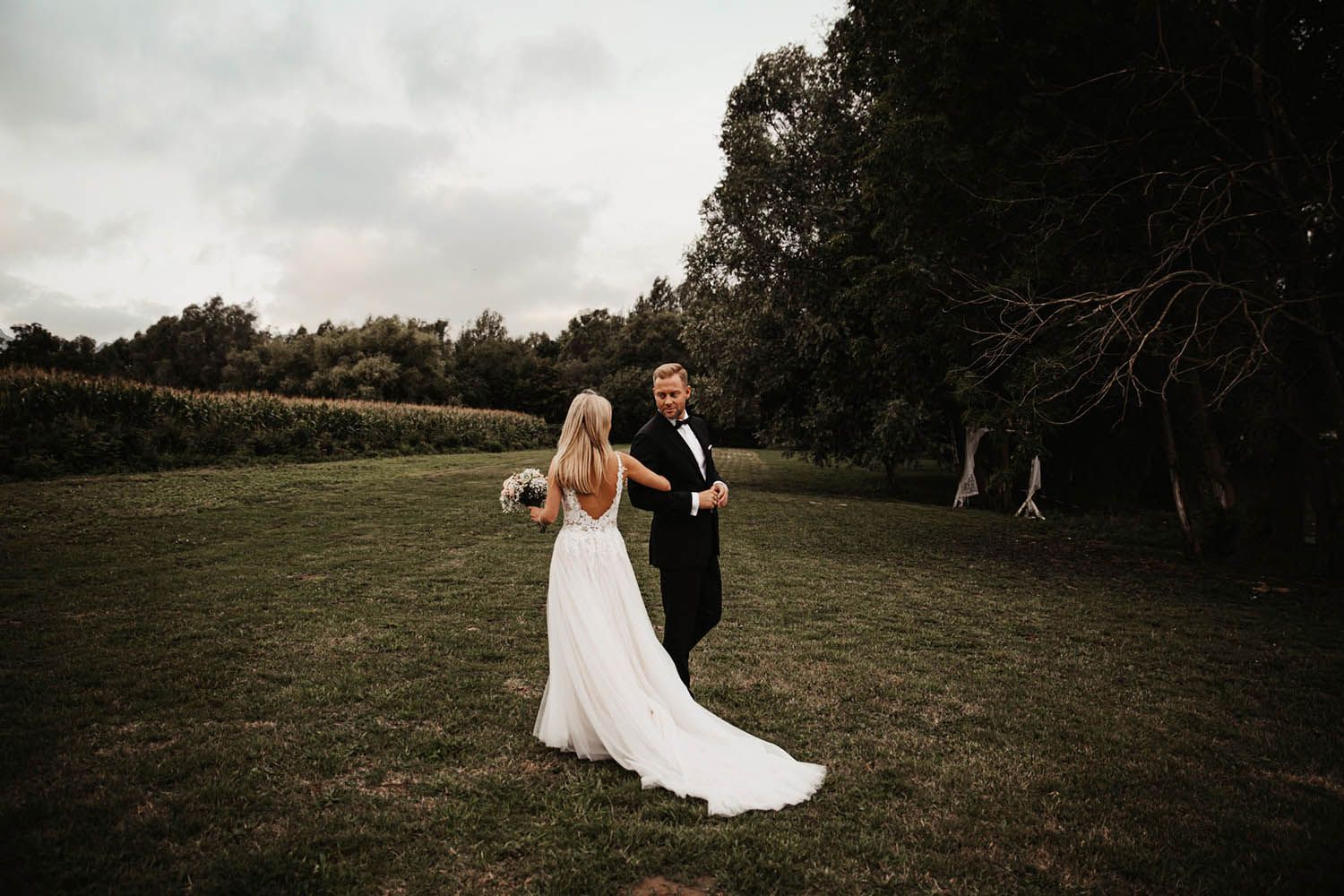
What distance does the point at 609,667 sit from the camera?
434 cm

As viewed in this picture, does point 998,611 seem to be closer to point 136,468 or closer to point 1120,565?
point 1120,565

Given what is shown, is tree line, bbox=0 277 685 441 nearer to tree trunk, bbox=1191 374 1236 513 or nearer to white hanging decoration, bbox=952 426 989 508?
white hanging decoration, bbox=952 426 989 508

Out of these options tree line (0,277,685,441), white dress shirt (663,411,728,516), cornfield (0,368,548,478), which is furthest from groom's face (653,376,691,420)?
tree line (0,277,685,441)

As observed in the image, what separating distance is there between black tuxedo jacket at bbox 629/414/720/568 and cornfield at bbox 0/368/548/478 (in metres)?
18.2

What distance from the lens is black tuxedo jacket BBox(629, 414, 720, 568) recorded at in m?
4.70

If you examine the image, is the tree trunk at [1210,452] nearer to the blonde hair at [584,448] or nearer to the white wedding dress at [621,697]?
the white wedding dress at [621,697]

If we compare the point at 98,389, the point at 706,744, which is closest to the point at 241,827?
the point at 706,744

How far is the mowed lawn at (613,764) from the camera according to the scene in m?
3.33

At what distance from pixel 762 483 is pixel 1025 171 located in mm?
16053

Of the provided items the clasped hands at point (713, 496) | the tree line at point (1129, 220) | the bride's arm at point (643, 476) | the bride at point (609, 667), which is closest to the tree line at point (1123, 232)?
the tree line at point (1129, 220)

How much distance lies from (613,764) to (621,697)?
16.9 inches

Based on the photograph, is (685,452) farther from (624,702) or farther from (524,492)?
(624,702)

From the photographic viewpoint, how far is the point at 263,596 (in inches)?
320

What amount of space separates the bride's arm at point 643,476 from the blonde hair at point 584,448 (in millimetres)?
176
